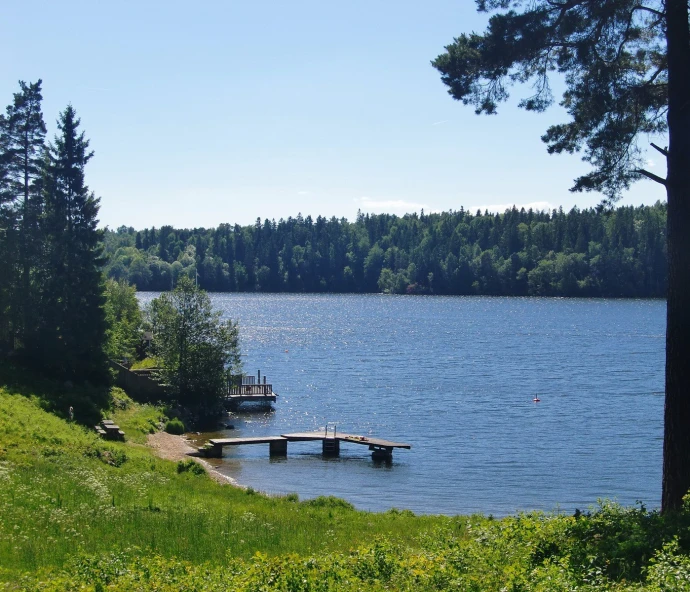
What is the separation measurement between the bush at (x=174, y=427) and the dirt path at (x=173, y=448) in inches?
41.1

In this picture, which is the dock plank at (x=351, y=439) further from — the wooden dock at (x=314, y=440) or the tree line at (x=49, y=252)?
the tree line at (x=49, y=252)

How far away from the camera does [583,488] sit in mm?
32906

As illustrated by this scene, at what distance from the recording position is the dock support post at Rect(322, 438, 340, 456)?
4066 centimetres

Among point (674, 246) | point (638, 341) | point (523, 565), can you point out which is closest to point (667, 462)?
point (674, 246)

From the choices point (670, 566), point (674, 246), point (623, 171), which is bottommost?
point (670, 566)

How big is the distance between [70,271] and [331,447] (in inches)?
675

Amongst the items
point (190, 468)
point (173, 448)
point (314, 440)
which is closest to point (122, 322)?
point (314, 440)

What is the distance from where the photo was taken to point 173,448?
1459 inches

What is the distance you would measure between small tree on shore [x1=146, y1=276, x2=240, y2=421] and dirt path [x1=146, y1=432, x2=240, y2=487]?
277 inches

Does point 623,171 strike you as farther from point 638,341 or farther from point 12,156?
point 638,341

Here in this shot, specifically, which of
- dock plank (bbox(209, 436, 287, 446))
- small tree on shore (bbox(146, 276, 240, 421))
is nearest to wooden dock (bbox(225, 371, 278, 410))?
small tree on shore (bbox(146, 276, 240, 421))

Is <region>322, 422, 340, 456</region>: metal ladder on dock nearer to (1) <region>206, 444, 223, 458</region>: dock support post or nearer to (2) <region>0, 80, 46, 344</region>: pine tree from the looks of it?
(1) <region>206, 444, 223, 458</region>: dock support post

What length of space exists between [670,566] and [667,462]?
531 cm

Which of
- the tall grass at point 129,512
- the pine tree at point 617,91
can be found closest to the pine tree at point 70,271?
the tall grass at point 129,512
